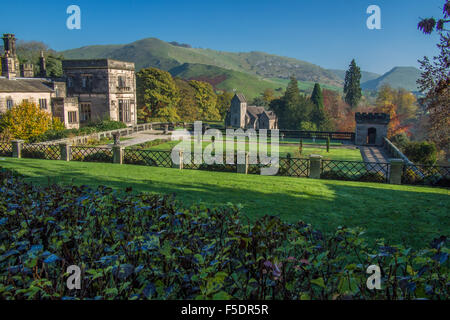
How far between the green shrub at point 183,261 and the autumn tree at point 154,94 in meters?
49.8

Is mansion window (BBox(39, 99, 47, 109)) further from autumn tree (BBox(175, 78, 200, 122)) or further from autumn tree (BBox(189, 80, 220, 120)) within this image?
autumn tree (BBox(189, 80, 220, 120))

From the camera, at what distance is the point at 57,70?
65938mm

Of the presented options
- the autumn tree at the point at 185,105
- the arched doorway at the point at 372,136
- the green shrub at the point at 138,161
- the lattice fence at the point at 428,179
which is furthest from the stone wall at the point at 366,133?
the autumn tree at the point at 185,105

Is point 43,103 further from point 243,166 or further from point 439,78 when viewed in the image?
point 439,78

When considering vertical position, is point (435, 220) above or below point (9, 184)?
below

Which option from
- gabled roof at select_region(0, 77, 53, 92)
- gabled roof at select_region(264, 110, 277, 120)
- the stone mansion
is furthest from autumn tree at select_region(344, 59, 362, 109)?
gabled roof at select_region(0, 77, 53, 92)

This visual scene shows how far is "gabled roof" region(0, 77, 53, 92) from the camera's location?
114 ft

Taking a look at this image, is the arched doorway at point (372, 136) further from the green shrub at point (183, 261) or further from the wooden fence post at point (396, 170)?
the green shrub at point (183, 261)

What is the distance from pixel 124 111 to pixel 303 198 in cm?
4039

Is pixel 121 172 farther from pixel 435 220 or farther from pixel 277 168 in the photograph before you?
pixel 435 220

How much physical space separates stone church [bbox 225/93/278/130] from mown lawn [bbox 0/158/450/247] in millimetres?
54793

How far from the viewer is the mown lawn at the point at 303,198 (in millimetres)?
9344
